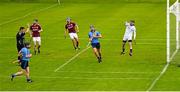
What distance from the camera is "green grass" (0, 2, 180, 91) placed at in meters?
29.9

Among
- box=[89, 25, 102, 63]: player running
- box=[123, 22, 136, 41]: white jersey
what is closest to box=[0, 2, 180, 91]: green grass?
box=[89, 25, 102, 63]: player running

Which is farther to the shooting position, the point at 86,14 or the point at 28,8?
the point at 28,8

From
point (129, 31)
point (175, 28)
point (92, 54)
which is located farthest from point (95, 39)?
point (175, 28)

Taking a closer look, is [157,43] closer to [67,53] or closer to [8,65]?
[67,53]

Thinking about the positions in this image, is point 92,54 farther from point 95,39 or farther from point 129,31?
point 95,39

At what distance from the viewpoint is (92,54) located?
128 ft

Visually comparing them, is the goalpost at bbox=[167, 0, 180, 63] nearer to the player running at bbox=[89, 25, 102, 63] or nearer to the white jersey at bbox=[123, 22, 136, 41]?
the white jersey at bbox=[123, 22, 136, 41]

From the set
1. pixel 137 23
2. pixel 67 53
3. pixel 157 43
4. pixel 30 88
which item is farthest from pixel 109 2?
pixel 30 88

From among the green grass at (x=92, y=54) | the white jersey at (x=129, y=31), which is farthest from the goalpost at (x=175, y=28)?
the white jersey at (x=129, y=31)

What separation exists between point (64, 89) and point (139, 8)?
3851 cm

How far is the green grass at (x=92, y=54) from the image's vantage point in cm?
2989

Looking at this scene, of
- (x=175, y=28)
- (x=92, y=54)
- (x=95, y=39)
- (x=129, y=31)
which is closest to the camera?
(x=95, y=39)

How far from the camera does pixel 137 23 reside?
2136 inches

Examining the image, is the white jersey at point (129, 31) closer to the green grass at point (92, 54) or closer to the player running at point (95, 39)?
the green grass at point (92, 54)
